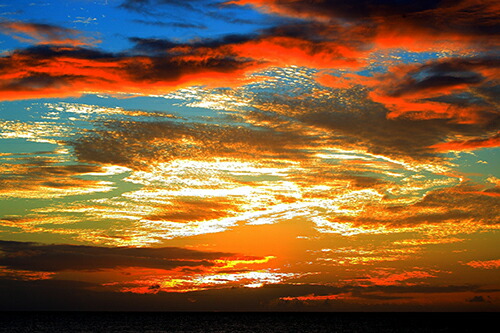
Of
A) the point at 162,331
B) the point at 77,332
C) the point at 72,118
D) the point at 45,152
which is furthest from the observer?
the point at 162,331

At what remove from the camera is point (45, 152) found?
75.9 meters

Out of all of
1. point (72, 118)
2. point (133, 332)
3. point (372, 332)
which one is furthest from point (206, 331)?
point (72, 118)

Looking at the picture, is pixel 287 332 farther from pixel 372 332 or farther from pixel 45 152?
pixel 45 152

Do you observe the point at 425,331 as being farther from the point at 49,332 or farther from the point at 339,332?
the point at 49,332

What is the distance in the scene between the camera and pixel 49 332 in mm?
147375

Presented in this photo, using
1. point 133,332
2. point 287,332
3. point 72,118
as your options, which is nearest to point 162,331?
point 133,332

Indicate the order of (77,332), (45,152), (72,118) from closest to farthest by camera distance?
(72,118) < (45,152) < (77,332)

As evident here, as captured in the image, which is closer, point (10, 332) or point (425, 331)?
point (10, 332)

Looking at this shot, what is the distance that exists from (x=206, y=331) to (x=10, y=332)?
191ft

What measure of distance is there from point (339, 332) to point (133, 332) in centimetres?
6317

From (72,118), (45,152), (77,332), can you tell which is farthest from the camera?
(77,332)

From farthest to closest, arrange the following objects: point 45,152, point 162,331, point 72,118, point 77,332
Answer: point 162,331 < point 77,332 < point 45,152 < point 72,118

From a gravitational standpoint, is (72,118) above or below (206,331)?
above

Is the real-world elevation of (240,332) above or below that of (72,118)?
below
